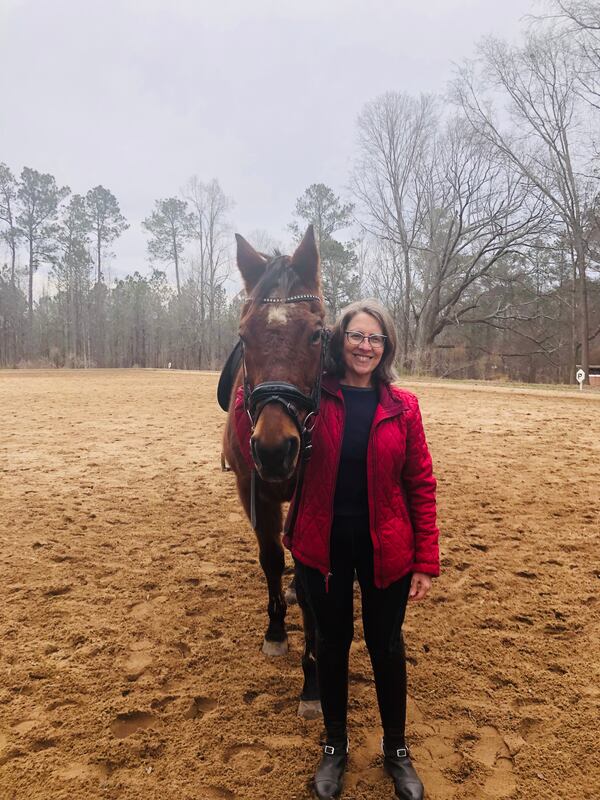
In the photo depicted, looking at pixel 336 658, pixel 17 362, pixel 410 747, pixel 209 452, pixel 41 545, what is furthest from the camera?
pixel 17 362

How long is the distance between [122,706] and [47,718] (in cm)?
36

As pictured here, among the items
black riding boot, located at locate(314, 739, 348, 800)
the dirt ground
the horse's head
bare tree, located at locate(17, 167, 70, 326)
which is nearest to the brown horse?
the horse's head

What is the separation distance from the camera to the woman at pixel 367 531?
Answer: 196 cm

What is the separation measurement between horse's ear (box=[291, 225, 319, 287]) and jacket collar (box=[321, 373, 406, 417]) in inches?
22.2

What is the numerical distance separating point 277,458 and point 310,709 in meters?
1.57

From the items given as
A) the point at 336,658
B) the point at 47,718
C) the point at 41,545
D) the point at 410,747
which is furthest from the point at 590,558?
the point at 41,545

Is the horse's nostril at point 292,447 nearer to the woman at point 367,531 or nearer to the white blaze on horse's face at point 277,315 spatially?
the woman at point 367,531

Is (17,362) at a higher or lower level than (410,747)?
higher

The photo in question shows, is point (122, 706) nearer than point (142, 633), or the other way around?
point (122, 706)

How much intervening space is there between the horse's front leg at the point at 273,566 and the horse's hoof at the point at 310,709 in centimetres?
55

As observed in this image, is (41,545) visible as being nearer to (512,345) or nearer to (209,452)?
(209,452)

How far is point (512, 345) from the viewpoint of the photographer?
3666cm

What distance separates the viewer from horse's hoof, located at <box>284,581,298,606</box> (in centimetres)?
373

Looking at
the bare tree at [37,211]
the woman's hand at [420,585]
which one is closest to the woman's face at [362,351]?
the woman's hand at [420,585]
